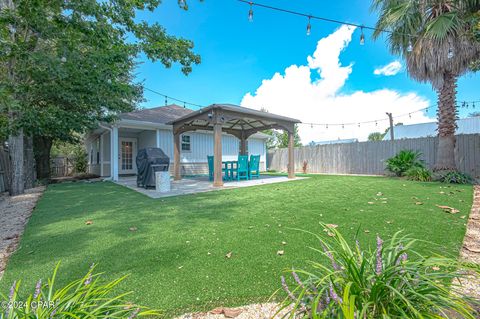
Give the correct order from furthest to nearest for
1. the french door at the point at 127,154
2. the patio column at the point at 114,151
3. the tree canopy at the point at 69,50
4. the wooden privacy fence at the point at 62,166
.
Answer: the wooden privacy fence at the point at 62,166
the french door at the point at 127,154
the patio column at the point at 114,151
the tree canopy at the point at 69,50

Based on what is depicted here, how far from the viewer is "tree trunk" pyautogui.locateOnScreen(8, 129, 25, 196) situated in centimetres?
785

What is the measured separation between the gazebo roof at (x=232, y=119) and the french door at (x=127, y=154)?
5.12 m

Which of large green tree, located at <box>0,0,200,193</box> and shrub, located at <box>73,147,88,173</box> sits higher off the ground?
large green tree, located at <box>0,0,200,193</box>

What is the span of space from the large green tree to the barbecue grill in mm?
2255

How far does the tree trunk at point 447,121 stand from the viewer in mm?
8500

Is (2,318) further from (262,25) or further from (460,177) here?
(262,25)

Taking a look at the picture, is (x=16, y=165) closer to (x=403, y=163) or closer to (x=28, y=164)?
(x=28, y=164)

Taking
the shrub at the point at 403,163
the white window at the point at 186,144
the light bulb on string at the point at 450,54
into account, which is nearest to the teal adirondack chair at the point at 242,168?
the white window at the point at 186,144

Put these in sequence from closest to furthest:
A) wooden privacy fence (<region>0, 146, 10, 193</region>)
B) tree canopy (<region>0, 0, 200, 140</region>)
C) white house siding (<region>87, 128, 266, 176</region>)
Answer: tree canopy (<region>0, 0, 200, 140</region>), wooden privacy fence (<region>0, 146, 10, 193</region>), white house siding (<region>87, 128, 266, 176</region>)

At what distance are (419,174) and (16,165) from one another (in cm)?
1455

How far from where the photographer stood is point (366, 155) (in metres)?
13.2

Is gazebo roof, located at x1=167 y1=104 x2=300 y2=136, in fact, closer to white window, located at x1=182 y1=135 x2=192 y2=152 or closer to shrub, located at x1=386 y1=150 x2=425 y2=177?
white window, located at x1=182 y1=135 x2=192 y2=152

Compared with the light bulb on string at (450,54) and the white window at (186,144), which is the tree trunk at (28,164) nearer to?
the white window at (186,144)

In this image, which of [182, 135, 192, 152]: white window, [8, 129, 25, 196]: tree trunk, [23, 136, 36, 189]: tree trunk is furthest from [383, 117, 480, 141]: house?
[23, 136, 36, 189]: tree trunk
